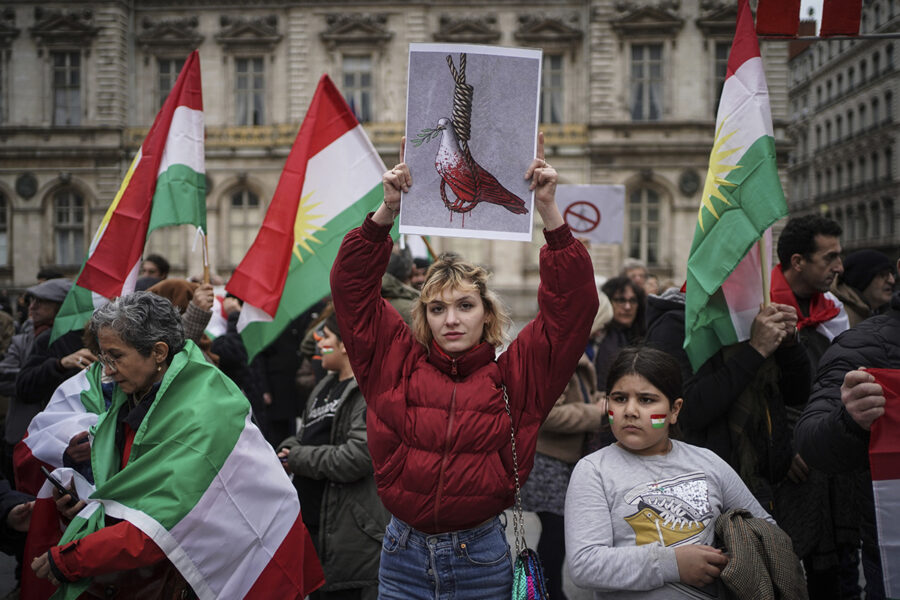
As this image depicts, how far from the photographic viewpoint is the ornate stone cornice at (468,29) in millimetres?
24562

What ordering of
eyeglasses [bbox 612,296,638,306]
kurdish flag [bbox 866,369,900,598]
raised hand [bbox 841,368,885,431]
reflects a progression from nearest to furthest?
raised hand [bbox 841,368,885,431], kurdish flag [bbox 866,369,900,598], eyeglasses [bbox 612,296,638,306]

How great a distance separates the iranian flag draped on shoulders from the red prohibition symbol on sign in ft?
22.9

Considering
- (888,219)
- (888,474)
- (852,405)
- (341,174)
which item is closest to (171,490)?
(852,405)

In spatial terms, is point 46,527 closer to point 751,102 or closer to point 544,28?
point 751,102

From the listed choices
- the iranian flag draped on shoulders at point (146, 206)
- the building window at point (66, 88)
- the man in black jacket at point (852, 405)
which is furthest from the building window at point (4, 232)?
the man in black jacket at point (852, 405)

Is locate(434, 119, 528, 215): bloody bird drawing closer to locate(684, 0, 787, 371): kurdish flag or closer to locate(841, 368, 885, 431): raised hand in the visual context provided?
locate(841, 368, 885, 431): raised hand

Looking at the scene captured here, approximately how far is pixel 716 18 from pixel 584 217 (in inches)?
622

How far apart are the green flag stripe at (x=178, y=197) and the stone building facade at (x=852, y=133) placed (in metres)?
41.5

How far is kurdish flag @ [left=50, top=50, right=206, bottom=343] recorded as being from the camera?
4.92m

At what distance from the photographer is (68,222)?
25781mm

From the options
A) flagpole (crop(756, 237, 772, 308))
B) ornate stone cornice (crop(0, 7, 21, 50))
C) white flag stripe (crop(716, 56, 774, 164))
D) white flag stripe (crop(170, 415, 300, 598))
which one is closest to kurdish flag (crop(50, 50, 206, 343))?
white flag stripe (crop(170, 415, 300, 598))

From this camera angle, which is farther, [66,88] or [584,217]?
[66,88]

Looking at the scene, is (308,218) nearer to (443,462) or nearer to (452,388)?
(452,388)

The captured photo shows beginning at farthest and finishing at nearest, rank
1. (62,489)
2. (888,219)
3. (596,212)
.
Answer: (888,219) → (596,212) → (62,489)
